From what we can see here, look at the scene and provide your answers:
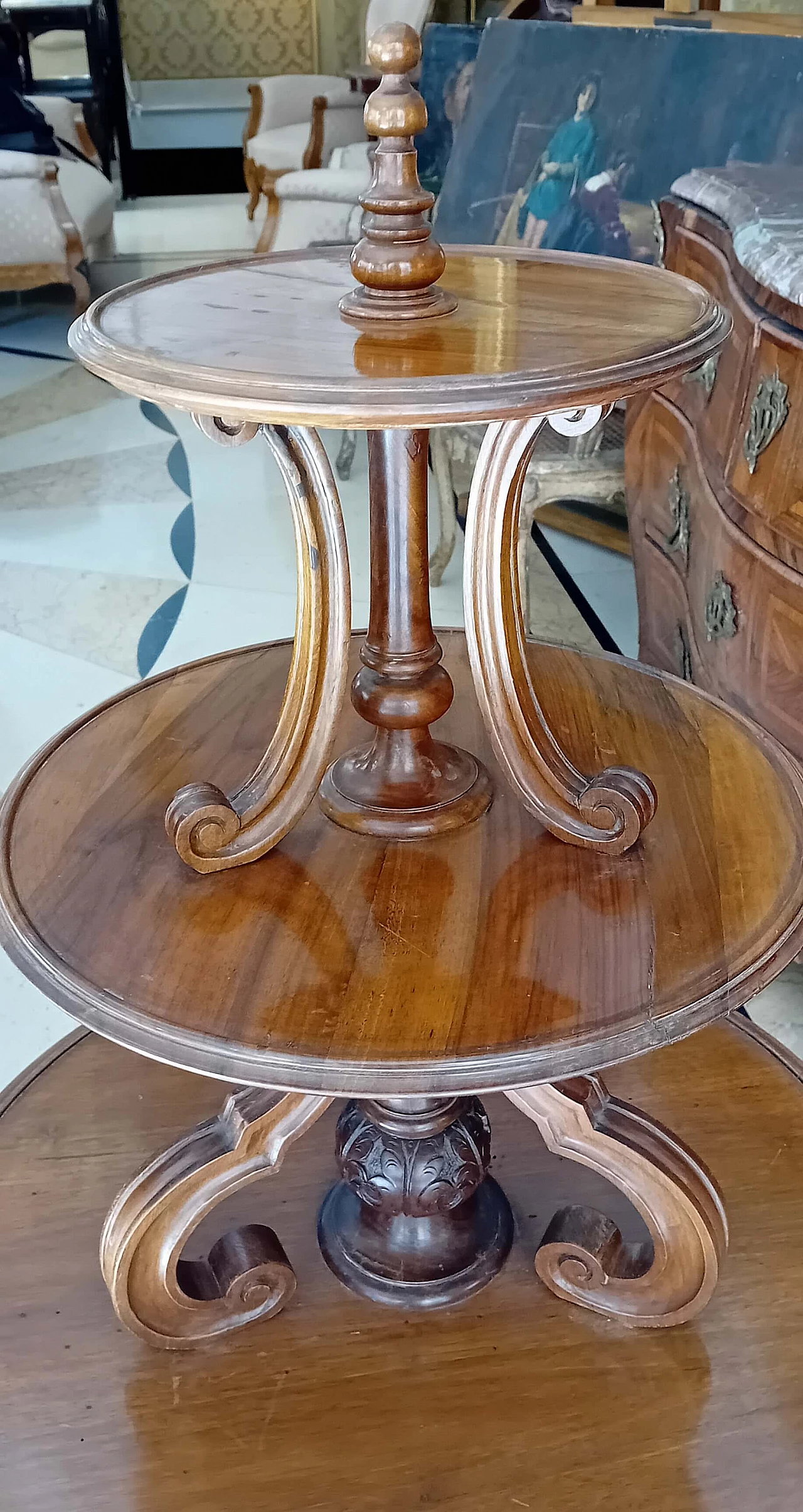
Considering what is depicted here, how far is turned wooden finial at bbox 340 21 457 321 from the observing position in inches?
24.4

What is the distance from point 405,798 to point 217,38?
793 centimetres

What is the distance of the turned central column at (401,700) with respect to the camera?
2.40ft

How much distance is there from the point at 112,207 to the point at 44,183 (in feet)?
2.24

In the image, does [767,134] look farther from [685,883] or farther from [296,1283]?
[296,1283]

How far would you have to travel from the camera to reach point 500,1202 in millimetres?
911

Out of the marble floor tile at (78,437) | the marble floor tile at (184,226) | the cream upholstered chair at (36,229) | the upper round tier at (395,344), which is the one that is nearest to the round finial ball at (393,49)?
the upper round tier at (395,344)

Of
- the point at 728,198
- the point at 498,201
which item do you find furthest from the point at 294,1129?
the point at 498,201

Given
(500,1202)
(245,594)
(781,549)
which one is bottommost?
(245,594)

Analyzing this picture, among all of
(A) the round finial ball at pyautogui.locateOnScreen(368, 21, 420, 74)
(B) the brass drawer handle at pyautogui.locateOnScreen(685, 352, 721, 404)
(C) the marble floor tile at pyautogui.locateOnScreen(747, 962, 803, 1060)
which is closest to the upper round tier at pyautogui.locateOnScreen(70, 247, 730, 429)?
(A) the round finial ball at pyautogui.locateOnScreen(368, 21, 420, 74)

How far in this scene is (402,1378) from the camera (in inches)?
31.1

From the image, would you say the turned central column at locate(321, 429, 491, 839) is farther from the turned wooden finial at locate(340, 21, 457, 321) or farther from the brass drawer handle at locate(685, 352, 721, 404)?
the brass drawer handle at locate(685, 352, 721, 404)

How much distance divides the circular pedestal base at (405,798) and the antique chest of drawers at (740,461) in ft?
1.37

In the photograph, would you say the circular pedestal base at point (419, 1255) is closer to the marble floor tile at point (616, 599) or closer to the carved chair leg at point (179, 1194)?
the carved chair leg at point (179, 1194)

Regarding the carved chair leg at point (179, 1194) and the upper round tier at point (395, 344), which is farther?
the carved chair leg at point (179, 1194)
